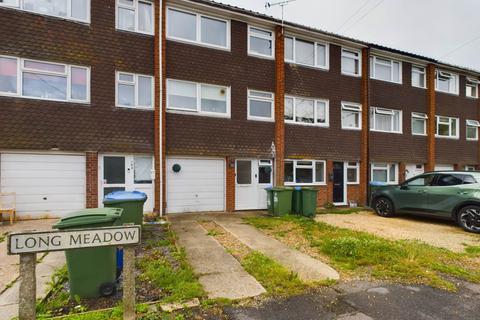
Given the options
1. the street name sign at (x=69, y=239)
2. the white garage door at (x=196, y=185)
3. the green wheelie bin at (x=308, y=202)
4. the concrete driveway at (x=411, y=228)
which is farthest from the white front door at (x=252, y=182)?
the street name sign at (x=69, y=239)

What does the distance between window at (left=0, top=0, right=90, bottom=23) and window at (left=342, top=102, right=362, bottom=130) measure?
10.5m

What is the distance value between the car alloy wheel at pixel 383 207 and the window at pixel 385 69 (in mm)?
6444

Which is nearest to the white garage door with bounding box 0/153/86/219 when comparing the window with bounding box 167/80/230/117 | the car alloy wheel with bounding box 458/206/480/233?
the window with bounding box 167/80/230/117

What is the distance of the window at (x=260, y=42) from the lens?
1160 cm

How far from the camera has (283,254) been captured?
18.5ft

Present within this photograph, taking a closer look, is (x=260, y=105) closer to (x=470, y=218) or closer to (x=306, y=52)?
(x=306, y=52)

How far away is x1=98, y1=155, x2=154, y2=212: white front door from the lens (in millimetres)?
9297

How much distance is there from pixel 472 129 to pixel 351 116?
9.41 metres

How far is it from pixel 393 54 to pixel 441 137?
5.48 meters

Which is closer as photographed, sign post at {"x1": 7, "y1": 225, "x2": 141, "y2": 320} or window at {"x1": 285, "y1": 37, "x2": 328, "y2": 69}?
sign post at {"x1": 7, "y1": 225, "x2": 141, "y2": 320}

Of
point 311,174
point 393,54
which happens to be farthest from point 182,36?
point 393,54

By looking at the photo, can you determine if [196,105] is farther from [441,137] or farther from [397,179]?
[441,137]

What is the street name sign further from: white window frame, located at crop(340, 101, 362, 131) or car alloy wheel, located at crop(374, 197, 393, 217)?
white window frame, located at crop(340, 101, 362, 131)

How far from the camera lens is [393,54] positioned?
14438mm
